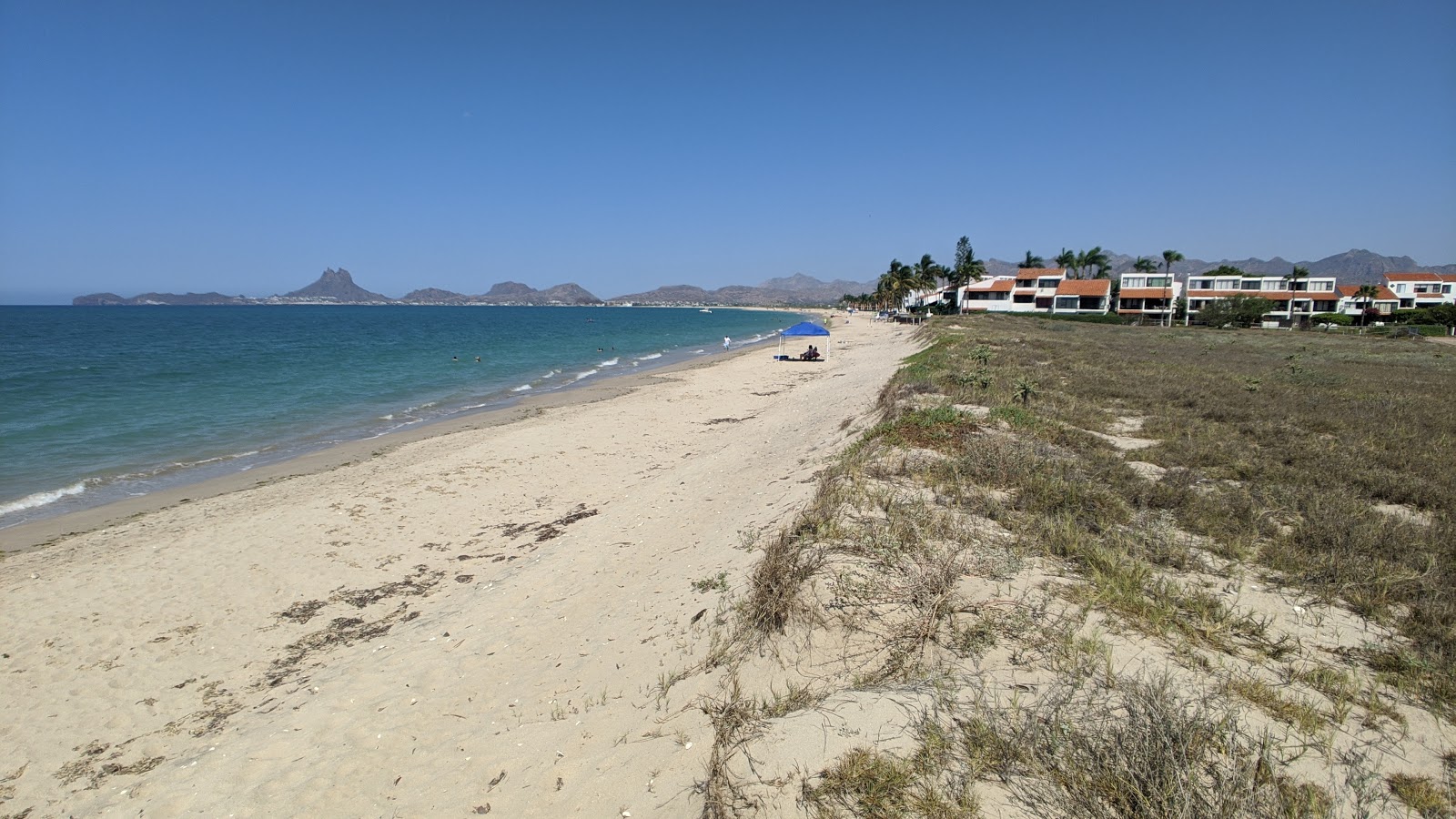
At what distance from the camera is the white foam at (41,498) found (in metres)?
11.7

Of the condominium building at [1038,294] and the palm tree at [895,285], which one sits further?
the palm tree at [895,285]

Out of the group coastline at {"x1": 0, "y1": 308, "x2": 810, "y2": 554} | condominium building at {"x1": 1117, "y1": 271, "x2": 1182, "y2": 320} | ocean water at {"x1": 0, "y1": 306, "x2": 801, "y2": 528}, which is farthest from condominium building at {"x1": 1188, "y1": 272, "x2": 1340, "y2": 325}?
coastline at {"x1": 0, "y1": 308, "x2": 810, "y2": 554}

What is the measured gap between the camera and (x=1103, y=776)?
290cm

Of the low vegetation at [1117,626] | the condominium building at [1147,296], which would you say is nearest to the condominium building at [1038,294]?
the condominium building at [1147,296]

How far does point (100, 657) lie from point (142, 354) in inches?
1842

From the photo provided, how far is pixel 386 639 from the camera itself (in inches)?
263

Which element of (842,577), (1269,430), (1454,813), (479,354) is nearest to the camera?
(1454,813)

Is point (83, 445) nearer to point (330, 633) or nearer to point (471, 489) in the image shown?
point (471, 489)

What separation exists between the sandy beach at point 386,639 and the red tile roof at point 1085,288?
236 ft

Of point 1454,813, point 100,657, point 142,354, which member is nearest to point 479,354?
point 142,354

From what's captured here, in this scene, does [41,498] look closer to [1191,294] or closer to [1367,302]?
A: [1191,294]

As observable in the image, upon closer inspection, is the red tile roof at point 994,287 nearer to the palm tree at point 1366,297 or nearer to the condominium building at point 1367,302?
the condominium building at point 1367,302

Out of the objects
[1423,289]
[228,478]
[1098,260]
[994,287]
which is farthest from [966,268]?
[228,478]

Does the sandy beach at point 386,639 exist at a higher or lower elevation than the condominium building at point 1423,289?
lower
